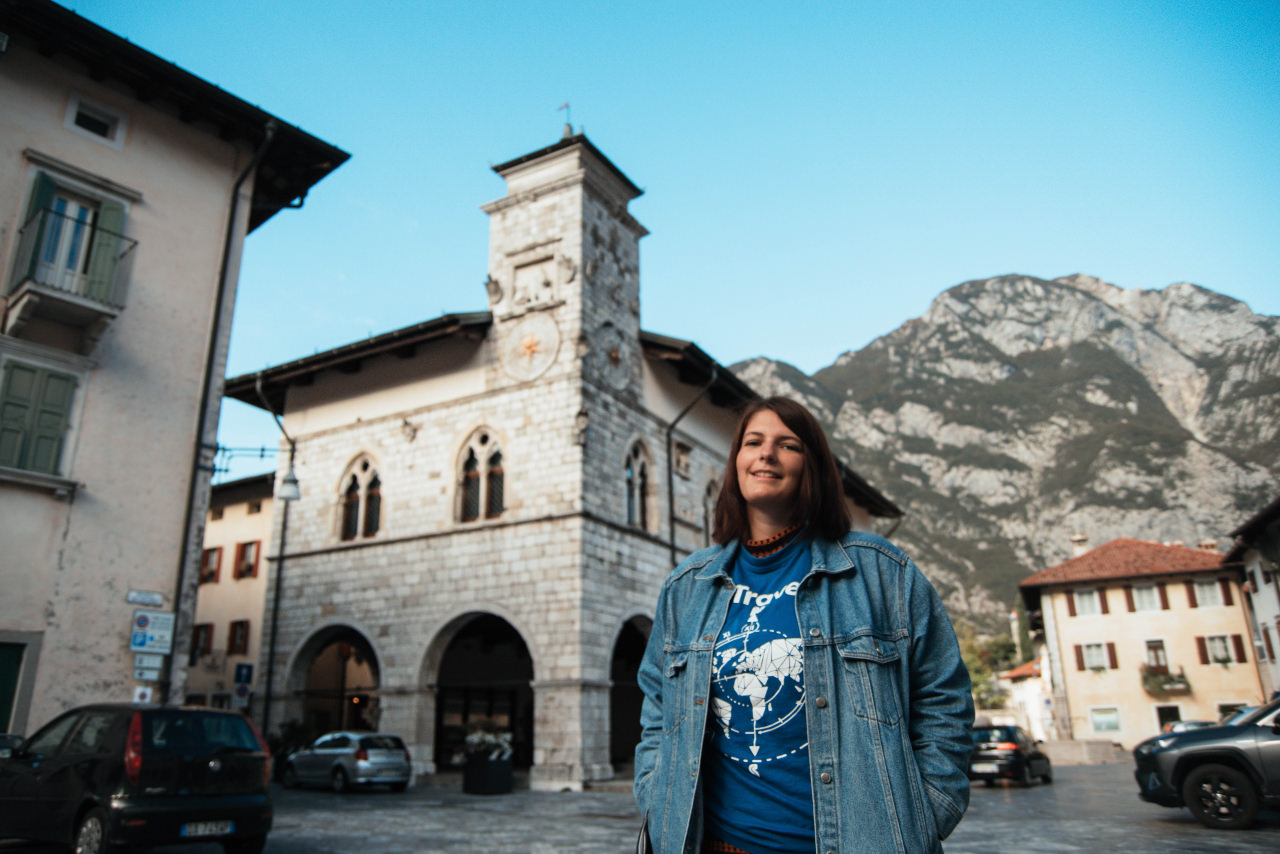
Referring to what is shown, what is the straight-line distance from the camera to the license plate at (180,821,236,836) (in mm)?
7367

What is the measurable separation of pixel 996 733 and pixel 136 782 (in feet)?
55.4

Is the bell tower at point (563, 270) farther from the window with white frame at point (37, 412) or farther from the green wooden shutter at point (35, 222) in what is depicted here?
the green wooden shutter at point (35, 222)

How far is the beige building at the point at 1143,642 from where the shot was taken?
38.8 meters

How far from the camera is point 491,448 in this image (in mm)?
20344

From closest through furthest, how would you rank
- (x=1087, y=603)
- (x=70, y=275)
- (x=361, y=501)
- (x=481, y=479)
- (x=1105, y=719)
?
(x=70, y=275)
(x=481, y=479)
(x=361, y=501)
(x=1105, y=719)
(x=1087, y=603)

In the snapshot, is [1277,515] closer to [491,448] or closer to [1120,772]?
[1120,772]

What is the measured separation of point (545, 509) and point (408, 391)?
560cm

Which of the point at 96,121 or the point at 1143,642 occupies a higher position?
the point at 96,121

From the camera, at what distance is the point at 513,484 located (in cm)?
1967

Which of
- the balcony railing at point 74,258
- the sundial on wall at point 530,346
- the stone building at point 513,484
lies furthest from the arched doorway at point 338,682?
the balcony railing at point 74,258

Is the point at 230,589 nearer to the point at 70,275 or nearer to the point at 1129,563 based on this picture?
the point at 70,275

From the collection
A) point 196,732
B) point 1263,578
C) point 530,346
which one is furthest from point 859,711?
point 1263,578

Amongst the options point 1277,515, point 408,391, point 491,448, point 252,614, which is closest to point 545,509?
point 491,448

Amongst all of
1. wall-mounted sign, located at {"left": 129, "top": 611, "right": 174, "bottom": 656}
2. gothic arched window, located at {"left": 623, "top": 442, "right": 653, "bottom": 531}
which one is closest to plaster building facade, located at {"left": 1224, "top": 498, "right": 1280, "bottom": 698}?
gothic arched window, located at {"left": 623, "top": 442, "right": 653, "bottom": 531}
